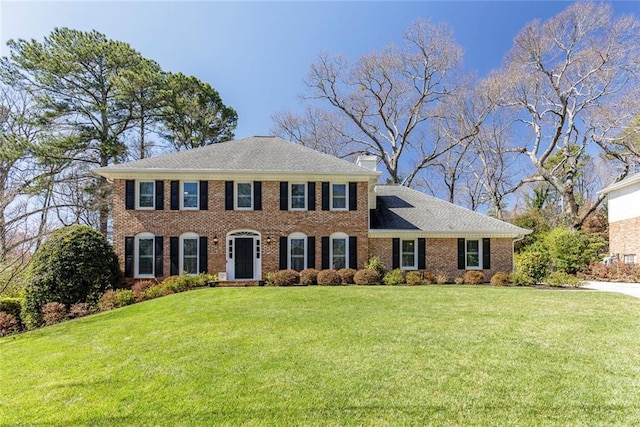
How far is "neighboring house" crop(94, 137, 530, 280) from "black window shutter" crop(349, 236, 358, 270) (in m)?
0.05

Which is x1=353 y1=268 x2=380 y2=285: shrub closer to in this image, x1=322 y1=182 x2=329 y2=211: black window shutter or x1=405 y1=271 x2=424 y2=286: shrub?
x1=405 y1=271 x2=424 y2=286: shrub

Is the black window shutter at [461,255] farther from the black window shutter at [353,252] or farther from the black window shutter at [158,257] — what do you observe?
the black window shutter at [158,257]

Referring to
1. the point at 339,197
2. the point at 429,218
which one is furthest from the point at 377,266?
the point at 429,218

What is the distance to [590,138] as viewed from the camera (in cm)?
2559

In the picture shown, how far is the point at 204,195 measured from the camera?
1516 cm

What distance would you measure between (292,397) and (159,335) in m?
4.14

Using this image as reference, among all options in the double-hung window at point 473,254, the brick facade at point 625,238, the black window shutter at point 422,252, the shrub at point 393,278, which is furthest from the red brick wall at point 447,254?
the brick facade at point 625,238

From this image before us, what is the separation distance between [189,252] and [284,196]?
4.93 m

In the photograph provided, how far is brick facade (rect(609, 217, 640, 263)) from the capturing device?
1909 cm

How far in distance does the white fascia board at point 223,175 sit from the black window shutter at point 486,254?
20.4ft

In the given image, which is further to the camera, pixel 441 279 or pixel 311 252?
pixel 311 252

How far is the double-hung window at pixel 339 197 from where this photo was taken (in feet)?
51.7

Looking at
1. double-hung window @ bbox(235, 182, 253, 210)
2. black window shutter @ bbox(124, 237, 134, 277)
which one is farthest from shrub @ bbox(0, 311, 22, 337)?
double-hung window @ bbox(235, 182, 253, 210)

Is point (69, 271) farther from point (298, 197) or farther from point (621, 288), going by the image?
point (621, 288)
